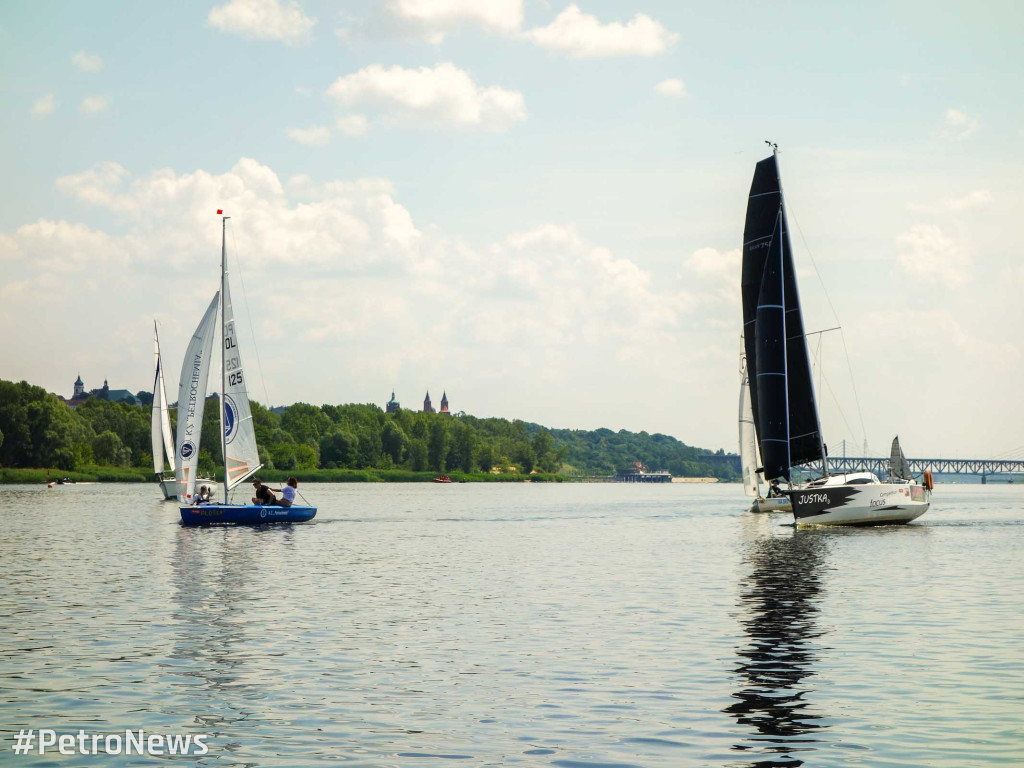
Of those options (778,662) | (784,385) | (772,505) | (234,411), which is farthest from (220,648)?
(772,505)

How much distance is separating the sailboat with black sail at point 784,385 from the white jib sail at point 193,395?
29.4 metres

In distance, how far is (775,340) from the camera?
59938 millimetres

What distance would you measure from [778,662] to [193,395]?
52772 millimetres

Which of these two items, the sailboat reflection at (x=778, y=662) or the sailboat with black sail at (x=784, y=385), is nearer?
the sailboat reflection at (x=778, y=662)

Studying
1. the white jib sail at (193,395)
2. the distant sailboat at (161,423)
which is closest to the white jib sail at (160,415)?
the distant sailboat at (161,423)

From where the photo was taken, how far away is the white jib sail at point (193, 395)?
64312 millimetres

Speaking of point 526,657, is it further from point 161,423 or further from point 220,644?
point 161,423

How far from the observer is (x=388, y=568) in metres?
39.2

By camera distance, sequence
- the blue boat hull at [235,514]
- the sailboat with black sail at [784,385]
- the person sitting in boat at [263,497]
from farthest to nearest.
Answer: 1. the person sitting in boat at [263,497]
2. the blue boat hull at [235,514]
3. the sailboat with black sail at [784,385]

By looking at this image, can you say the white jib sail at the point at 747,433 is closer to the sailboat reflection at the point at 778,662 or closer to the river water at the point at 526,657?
the river water at the point at 526,657

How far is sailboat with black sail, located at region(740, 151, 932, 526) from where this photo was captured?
5922cm

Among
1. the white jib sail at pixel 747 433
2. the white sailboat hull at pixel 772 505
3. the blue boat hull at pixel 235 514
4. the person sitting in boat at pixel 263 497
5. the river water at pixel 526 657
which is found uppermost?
the white jib sail at pixel 747 433

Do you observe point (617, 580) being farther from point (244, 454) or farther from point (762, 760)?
point (244, 454)

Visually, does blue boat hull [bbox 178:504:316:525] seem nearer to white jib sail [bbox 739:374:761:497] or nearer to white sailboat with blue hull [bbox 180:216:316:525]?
white sailboat with blue hull [bbox 180:216:316:525]
